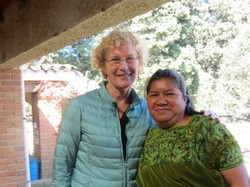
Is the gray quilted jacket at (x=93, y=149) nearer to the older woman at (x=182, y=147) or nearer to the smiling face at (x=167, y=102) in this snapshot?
the older woman at (x=182, y=147)

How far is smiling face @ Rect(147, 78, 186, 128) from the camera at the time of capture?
1.62m

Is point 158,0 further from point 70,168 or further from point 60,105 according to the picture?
point 60,105

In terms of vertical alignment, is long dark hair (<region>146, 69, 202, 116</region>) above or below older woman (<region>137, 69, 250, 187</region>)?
above

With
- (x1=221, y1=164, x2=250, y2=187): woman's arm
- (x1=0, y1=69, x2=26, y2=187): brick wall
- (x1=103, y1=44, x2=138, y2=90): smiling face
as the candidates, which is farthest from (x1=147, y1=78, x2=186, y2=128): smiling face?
(x1=0, y1=69, x2=26, y2=187): brick wall

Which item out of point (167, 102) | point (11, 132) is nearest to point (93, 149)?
point (167, 102)

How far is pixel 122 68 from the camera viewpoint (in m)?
1.75

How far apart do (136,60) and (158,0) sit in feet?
1.23

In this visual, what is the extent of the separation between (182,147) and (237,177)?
275 mm

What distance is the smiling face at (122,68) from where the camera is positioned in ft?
5.76

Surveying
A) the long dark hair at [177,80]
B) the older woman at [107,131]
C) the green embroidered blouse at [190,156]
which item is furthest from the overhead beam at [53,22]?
the green embroidered blouse at [190,156]

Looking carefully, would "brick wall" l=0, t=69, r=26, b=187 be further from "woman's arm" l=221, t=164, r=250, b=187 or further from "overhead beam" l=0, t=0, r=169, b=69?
"woman's arm" l=221, t=164, r=250, b=187

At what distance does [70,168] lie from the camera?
1.73 metres

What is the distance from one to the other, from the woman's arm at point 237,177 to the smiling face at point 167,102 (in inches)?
14.4

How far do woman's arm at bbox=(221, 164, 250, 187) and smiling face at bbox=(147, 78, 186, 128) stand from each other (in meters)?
0.37
